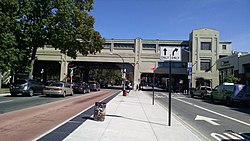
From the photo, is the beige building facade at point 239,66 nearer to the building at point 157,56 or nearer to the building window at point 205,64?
the building at point 157,56

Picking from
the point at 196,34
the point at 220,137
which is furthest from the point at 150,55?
the point at 220,137

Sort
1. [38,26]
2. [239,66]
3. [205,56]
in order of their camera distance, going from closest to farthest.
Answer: [38,26] < [239,66] < [205,56]

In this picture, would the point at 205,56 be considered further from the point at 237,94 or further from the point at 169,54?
the point at 169,54

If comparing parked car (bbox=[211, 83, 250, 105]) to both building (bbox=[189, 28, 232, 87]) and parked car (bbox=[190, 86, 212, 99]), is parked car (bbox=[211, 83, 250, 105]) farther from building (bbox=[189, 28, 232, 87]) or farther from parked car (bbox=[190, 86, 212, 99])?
building (bbox=[189, 28, 232, 87])

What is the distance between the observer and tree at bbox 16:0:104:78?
35.9 metres

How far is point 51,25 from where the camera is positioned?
35969 mm

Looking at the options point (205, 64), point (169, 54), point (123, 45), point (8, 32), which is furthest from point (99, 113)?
point (123, 45)

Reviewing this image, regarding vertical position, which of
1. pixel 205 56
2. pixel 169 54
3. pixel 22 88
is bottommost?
pixel 22 88

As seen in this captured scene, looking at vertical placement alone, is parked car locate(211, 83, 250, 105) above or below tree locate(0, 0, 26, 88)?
below

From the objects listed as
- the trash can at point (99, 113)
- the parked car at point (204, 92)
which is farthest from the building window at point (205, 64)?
the trash can at point (99, 113)

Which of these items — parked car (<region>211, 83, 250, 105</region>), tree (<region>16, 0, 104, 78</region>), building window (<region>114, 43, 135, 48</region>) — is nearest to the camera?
parked car (<region>211, 83, 250, 105</region>)

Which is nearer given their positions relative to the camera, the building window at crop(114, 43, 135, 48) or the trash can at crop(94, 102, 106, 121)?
the trash can at crop(94, 102, 106, 121)

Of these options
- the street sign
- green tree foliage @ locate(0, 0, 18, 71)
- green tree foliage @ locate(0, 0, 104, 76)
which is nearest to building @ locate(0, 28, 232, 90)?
green tree foliage @ locate(0, 0, 104, 76)

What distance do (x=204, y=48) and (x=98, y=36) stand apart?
36.7 m
